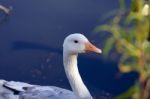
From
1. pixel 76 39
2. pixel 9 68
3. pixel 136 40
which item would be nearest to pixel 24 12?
pixel 9 68

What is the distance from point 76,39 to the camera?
8.04ft

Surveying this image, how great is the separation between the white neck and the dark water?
0.47 m

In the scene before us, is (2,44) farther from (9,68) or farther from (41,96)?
(41,96)

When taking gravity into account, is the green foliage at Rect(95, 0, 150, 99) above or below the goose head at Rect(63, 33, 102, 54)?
below

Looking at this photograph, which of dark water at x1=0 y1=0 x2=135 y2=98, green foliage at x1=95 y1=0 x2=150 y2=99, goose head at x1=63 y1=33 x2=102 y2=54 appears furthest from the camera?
dark water at x1=0 y1=0 x2=135 y2=98

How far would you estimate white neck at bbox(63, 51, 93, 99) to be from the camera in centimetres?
251

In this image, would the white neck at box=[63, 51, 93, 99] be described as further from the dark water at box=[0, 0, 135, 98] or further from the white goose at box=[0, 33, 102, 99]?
the dark water at box=[0, 0, 135, 98]

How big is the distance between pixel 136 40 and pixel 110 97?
89.6 inches

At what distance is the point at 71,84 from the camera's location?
2.62 metres

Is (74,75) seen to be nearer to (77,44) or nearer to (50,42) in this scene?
(77,44)

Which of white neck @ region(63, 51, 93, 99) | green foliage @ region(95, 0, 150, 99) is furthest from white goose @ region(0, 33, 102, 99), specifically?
green foliage @ region(95, 0, 150, 99)

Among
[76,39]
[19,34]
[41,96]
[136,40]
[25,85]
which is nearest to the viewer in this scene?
[136,40]

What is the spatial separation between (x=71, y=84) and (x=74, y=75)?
75 millimetres

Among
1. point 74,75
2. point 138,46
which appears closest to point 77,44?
point 74,75
